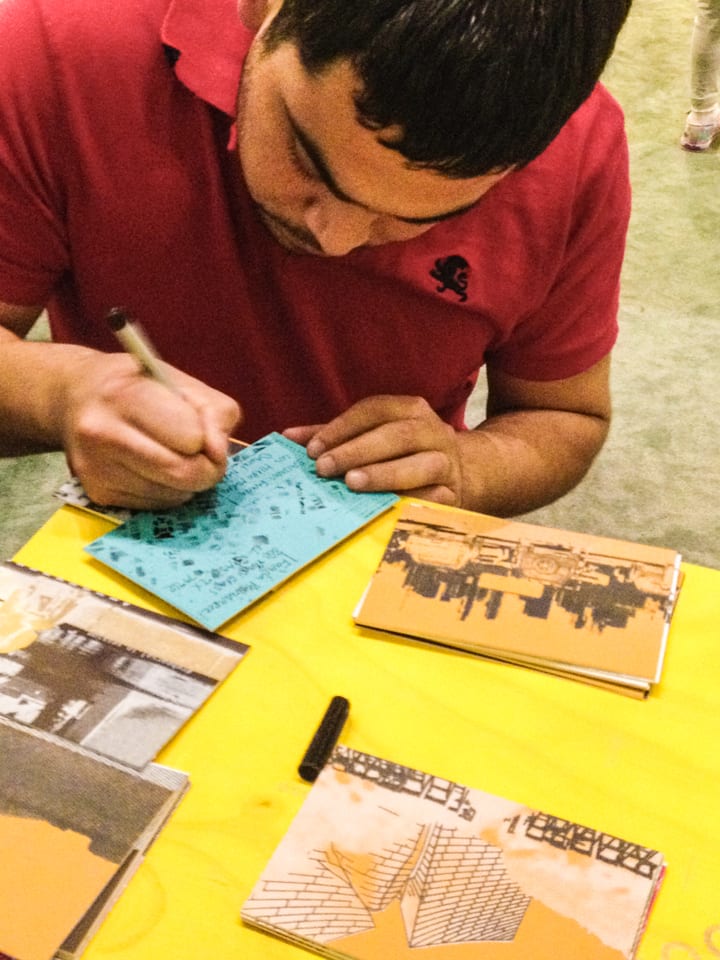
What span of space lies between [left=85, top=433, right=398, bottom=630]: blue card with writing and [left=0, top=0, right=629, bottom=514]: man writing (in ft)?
0.07

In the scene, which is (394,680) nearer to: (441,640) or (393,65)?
(441,640)

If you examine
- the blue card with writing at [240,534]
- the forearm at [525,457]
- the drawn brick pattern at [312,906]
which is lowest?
the drawn brick pattern at [312,906]

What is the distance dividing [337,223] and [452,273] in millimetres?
181

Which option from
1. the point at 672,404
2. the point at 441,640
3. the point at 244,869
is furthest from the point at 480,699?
the point at 672,404

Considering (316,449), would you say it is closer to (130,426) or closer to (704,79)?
(130,426)

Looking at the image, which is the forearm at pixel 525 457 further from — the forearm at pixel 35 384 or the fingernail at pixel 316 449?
the forearm at pixel 35 384

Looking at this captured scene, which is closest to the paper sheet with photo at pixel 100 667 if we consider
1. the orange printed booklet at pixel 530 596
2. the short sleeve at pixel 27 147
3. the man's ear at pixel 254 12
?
the orange printed booklet at pixel 530 596

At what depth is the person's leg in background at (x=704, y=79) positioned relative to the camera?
2.44 metres

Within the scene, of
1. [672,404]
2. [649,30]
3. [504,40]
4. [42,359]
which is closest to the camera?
[504,40]

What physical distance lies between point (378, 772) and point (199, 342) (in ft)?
1.50

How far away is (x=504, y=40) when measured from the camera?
0.48 m

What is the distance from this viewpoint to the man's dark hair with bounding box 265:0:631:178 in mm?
477

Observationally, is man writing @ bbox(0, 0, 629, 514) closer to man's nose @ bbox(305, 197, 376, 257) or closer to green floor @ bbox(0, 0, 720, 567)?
man's nose @ bbox(305, 197, 376, 257)

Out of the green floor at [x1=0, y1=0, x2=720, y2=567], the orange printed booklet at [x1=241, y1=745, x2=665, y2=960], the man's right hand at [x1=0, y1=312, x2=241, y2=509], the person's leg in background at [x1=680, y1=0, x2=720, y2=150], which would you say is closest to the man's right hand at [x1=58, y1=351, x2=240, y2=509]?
the man's right hand at [x1=0, y1=312, x2=241, y2=509]
